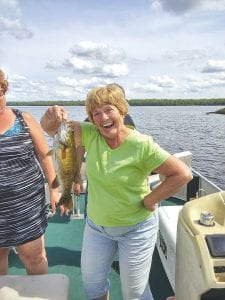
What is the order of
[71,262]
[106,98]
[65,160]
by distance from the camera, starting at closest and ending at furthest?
[106,98] < [65,160] < [71,262]

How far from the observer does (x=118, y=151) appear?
251 cm

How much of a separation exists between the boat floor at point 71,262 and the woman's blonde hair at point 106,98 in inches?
88.3

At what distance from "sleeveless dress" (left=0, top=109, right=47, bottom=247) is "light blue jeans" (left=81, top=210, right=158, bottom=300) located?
1.45 ft

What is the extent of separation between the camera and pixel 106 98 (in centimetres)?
247

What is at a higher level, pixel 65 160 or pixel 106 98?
pixel 106 98

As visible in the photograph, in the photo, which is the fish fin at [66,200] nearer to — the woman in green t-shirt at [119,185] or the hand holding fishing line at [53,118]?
the woman in green t-shirt at [119,185]

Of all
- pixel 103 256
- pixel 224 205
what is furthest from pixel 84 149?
pixel 224 205

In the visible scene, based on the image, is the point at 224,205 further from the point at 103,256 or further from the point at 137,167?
the point at 103,256

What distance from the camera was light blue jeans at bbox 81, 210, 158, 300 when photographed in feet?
8.48

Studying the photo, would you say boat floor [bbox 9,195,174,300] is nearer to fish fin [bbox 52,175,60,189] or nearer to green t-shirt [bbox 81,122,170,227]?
fish fin [bbox 52,175,60,189]

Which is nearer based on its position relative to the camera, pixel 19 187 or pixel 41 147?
pixel 19 187

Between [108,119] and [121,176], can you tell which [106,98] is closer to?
[108,119]

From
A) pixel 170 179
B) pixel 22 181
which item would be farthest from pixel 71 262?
pixel 170 179

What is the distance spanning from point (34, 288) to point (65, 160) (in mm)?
873
